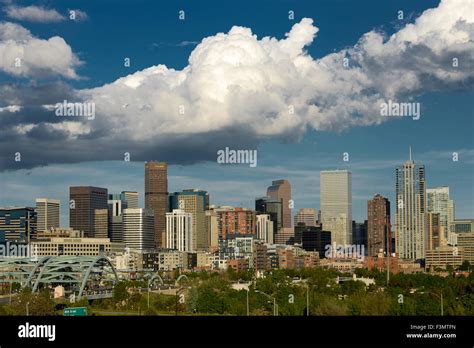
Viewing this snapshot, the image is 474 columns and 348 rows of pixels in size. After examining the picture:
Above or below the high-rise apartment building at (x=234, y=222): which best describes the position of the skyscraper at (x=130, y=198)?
above

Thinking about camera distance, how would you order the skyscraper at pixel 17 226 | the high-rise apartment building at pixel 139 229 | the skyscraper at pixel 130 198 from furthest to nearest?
the skyscraper at pixel 130 198
the high-rise apartment building at pixel 139 229
the skyscraper at pixel 17 226

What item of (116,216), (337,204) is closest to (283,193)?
(337,204)

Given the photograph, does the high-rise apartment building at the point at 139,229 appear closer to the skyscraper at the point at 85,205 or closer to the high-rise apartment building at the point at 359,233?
the skyscraper at the point at 85,205

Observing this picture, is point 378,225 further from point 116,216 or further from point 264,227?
point 116,216

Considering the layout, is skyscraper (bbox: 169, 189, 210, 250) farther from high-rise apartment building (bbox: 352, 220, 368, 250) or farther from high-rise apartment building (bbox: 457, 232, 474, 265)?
high-rise apartment building (bbox: 457, 232, 474, 265)

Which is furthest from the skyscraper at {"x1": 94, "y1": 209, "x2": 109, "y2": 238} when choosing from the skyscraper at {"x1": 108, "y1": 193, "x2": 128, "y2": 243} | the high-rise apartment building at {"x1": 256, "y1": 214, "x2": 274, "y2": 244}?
the high-rise apartment building at {"x1": 256, "y1": 214, "x2": 274, "y2": 244}

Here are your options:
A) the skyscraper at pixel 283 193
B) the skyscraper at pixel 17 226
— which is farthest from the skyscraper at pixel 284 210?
the skyscraper at pixel 17 226
